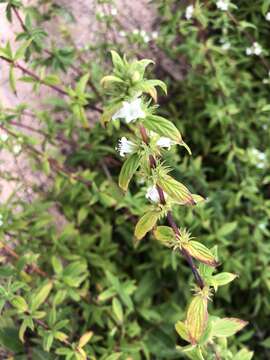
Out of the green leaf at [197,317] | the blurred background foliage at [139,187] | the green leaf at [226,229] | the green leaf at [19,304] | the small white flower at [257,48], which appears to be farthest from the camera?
the small white flower at [257,48]

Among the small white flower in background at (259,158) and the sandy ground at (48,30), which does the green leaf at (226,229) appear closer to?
the small white flower in background at (259,158)

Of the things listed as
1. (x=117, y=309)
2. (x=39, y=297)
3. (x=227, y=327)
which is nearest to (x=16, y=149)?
(x=39, y=297)

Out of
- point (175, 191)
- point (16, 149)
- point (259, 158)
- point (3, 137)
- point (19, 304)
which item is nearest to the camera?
point (175, 191)

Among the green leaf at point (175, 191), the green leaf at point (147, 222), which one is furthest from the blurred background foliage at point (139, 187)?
the green leaf at point (175, 191)

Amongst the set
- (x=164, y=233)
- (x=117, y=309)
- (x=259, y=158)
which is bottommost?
(x=117, y=309)

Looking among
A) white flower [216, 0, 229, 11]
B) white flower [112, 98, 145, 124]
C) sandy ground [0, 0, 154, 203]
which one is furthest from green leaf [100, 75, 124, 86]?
white flower [216, 0, 229, 11]

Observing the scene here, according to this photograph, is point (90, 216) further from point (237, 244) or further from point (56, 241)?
point (237, 244)

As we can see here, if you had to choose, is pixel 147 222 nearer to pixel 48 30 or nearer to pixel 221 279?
pixel 221 279
